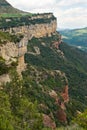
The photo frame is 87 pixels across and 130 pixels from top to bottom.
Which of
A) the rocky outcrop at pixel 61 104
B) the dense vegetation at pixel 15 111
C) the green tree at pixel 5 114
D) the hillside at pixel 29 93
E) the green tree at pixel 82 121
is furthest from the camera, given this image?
the rocky outcrop at pixel 61 104

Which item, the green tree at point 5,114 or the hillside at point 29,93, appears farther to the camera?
the hillside at point 29,93

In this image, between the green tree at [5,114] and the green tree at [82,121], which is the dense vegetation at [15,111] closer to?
the green tree at [5,114]

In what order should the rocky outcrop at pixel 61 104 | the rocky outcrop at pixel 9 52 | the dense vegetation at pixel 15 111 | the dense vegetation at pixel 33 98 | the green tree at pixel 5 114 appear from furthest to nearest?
the rocky outcrop at pixel 61 104, the rocky outcrop at pixel 9 52, the dense vegetation at pixel 33 98, the dense vegetation at pixel 15 111, the green tree at pixel 5 114

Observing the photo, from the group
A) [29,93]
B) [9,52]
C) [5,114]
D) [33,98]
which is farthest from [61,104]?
[5,114]

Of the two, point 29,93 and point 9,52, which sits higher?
point 9,52

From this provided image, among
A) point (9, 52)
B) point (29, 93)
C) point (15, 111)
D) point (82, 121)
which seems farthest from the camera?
point (29, 93)

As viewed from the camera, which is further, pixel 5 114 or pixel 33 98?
pixel 33 98

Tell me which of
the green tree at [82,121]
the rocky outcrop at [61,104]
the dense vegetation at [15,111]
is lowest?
the rocky outcrop at [61,104]

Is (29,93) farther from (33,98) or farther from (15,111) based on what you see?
(15,111)

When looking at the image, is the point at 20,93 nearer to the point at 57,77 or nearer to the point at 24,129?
the point at 24,129

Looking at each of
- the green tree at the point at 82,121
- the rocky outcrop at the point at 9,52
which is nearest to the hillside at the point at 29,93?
Result: the rocky outcrop at the point at 9,52

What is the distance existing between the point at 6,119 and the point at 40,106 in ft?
159

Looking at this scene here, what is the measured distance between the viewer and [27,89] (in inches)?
5022

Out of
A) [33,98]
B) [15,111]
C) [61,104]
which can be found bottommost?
[61,104]
